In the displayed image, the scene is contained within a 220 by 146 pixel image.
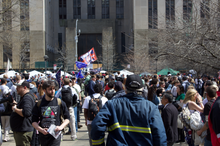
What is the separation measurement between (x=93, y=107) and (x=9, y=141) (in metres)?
4.05

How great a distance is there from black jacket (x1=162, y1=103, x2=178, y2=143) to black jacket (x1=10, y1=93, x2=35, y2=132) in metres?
3.05

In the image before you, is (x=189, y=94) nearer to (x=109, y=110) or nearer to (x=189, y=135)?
(x=189, y=135)

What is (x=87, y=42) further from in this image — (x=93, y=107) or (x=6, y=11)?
(x=93, y=107)

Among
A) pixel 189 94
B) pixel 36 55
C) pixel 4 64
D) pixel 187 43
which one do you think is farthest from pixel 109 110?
pixel 4 64

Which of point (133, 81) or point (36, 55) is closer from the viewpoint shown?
point (133, 81)

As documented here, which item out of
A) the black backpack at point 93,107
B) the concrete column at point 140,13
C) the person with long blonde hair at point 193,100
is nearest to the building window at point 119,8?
the concrete column at point 140,13

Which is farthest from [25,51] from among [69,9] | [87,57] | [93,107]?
[93,107]

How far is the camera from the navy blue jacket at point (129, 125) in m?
2.91

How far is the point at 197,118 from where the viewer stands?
513 centimetres

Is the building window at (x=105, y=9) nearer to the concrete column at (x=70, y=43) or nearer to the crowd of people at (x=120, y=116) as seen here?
the concrete column at (x=70, y=43)

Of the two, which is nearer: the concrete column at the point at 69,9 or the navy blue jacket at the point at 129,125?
the navy blue jacket at the point at 129,125

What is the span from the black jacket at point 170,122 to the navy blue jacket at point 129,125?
2546 mm

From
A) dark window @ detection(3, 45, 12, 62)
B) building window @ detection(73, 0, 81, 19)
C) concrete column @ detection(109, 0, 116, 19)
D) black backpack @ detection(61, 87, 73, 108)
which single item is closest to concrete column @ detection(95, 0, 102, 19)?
concrete column @ detection(109, 0, 116, 19)

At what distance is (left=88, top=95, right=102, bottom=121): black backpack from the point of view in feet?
20.0
